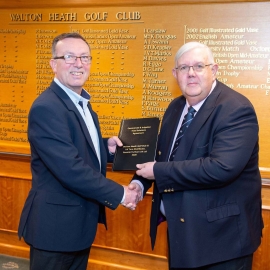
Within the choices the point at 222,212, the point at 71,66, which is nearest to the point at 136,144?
the point at 71,66

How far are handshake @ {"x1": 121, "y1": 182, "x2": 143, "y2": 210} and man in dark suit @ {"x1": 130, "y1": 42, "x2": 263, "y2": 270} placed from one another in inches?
9.5

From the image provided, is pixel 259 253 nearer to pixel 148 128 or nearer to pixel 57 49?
pixel 148 128

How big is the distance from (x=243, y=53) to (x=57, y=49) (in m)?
1.44

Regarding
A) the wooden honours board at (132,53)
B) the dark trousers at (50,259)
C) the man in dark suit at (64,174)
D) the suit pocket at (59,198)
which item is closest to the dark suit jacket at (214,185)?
the man in dark suit at (64,174)

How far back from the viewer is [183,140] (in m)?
2.20

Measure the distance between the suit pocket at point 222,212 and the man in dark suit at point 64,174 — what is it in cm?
53

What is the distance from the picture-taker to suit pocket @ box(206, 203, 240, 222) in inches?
81.7

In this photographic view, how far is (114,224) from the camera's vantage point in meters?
3.62

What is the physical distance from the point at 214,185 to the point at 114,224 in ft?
5.67

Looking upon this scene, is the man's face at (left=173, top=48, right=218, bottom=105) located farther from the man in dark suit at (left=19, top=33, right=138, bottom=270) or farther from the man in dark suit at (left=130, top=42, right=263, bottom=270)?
the man in dark suit at (left=19, top=33, right=138, bottom=270)

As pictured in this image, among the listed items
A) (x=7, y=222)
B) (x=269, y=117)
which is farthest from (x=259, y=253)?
(x=7, y=222)

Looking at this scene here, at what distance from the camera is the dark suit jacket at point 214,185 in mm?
2047

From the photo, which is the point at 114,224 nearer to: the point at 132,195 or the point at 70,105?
the point at 132,195

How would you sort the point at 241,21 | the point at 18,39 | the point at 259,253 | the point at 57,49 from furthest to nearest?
the point at 18,39 → the point at 259,253 → the point at 241,21 → the point at 57,49
